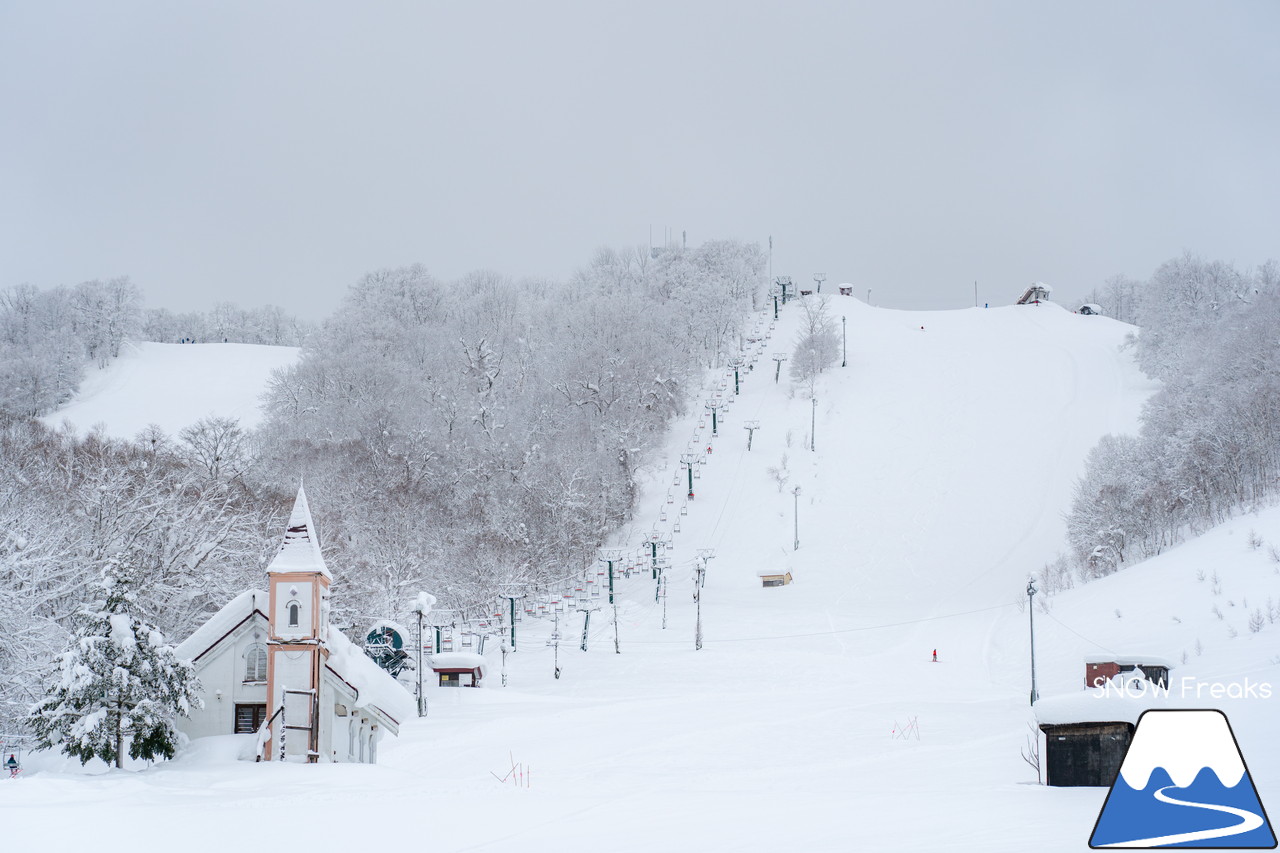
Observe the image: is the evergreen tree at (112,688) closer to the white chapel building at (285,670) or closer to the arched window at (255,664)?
the white chapel building at (285,670)

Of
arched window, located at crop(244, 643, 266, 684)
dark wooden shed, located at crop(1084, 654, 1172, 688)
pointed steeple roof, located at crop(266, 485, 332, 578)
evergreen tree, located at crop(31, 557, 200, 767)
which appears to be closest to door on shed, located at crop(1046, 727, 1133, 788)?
dark wooden shed, located at crop(1084, 654, 1172, 688)

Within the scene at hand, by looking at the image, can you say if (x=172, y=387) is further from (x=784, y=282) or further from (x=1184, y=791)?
(x=1184, y=791)

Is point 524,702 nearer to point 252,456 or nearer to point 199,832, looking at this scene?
point 199,832

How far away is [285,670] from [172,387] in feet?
271

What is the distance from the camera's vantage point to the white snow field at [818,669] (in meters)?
15.9

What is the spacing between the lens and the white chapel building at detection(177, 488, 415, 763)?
28.0m

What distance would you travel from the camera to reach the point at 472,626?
5528 cm

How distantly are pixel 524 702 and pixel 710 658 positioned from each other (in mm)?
10093

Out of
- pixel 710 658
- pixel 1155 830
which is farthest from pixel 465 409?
pixel 1155 830

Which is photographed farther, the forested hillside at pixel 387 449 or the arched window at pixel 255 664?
the forested hillside at pixel 387 449

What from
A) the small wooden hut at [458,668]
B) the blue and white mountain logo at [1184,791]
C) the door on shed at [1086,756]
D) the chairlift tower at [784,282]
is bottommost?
the small wooden hut at [458,668]

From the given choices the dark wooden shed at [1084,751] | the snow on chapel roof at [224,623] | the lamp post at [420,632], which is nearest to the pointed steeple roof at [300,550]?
the snow on chapel roof at [224,623]

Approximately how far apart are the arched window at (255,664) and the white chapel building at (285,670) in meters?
0.02

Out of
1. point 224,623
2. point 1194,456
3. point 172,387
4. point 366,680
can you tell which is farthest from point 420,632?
point 172,387
